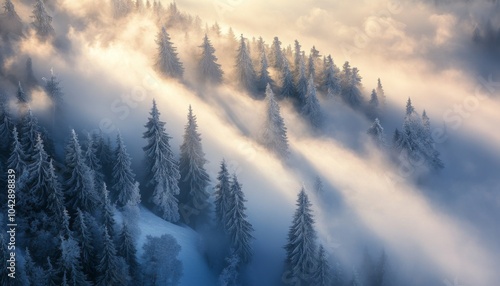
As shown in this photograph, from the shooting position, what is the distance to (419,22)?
187 metres

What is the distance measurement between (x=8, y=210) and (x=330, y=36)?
159 m

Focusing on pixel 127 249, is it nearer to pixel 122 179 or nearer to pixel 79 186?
pixel 79 186

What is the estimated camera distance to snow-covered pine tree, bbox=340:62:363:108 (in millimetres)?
90125

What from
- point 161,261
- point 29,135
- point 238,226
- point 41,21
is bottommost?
point 161,261

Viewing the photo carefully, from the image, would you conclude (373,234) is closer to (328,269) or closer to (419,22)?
(328,269)

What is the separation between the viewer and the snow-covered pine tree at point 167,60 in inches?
3009

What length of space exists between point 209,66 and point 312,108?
20.6m

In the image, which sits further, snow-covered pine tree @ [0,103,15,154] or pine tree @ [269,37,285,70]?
pine tree @ [269,37,285,70]

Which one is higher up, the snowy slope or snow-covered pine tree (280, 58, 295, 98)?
snow-covered pine tree (280, 58, 295, 98)

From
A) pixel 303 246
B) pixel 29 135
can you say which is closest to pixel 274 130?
pixel 303 246

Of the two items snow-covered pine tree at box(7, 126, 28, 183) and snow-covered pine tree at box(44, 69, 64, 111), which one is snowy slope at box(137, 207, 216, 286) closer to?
snow-covered pine tree at box(7, 126, 28, 183)

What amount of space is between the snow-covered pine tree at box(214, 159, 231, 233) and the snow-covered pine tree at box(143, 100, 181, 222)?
5263mm

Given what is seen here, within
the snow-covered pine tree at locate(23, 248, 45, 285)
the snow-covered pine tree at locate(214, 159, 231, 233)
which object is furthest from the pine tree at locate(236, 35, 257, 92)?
the snow-covered pine tree at locate(23, 248, 45, 285)

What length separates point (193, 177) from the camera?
57.1m
